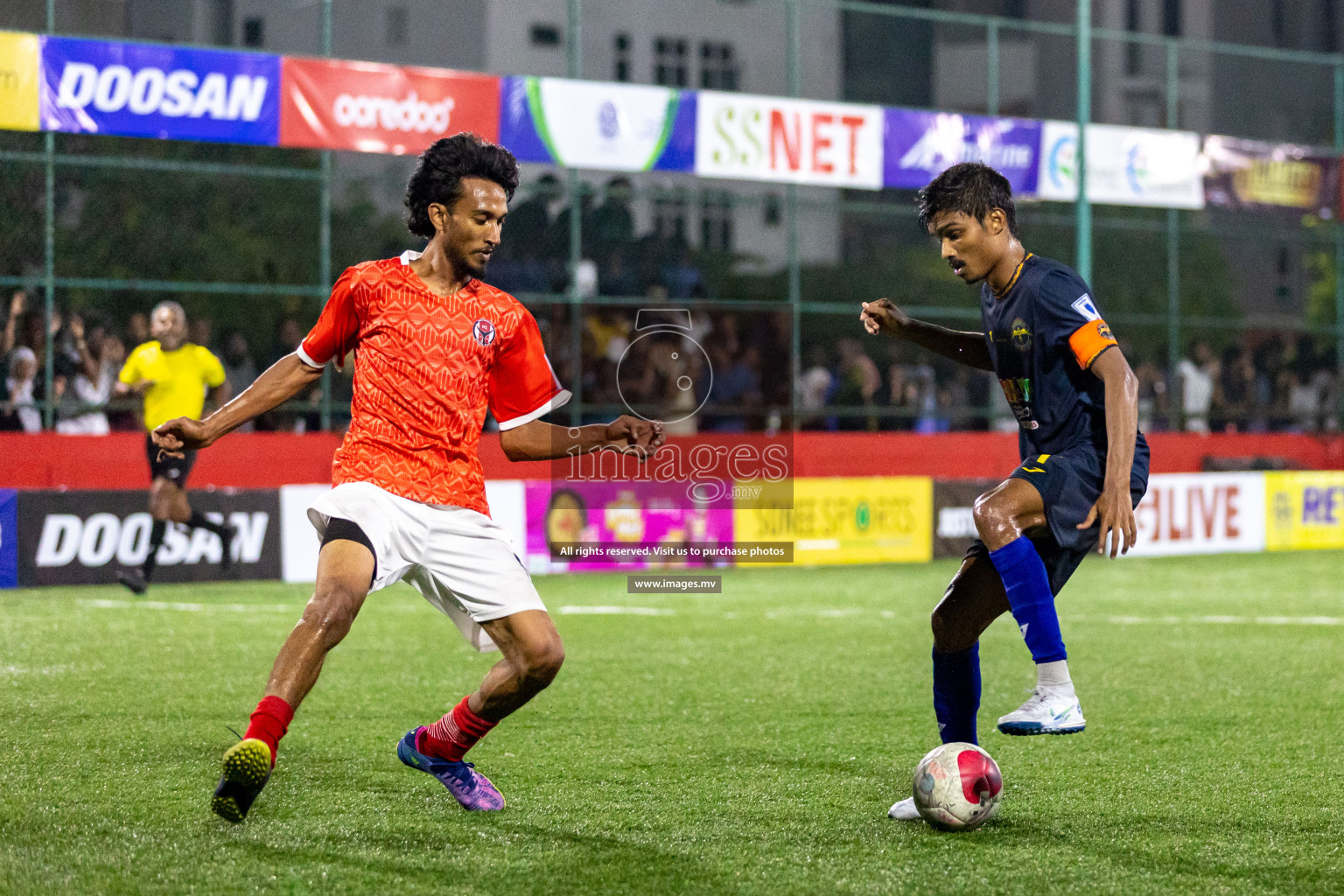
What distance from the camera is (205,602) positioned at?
12.2 meters

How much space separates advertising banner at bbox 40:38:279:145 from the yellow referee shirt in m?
2.86

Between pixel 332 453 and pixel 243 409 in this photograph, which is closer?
pixel 243 409

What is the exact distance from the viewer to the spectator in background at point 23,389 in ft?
48.0

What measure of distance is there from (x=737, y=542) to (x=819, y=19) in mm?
41717

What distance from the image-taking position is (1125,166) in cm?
2058

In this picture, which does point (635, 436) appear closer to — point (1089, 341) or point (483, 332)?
point (483, 332)

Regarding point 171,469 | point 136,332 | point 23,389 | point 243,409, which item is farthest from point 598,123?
point 243,409

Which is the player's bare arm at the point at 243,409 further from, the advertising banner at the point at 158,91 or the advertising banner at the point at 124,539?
the advertising banner at the point at 158,91

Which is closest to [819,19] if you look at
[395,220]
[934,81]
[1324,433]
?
[934,81]

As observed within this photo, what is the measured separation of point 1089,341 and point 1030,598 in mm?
837

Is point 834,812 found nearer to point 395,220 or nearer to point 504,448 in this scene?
point 504,448

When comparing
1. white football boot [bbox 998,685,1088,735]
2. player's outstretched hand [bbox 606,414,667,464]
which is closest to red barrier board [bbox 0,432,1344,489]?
player's outstretched hand [bbox 606,414,667,464]

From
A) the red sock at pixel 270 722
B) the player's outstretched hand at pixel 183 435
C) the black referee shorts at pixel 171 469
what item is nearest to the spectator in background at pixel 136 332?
the black referee shorts at pixel 171 469

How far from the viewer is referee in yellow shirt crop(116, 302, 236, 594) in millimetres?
12477
